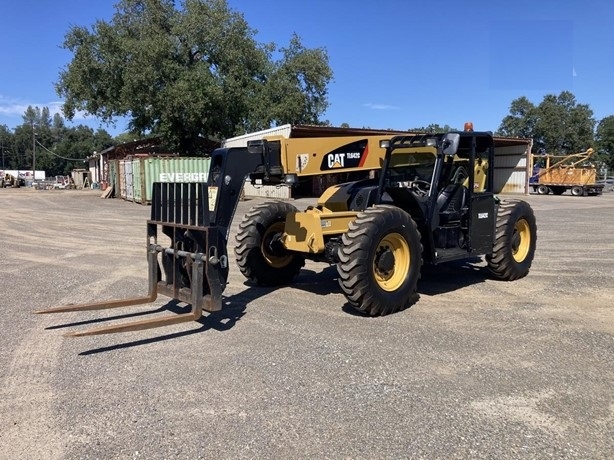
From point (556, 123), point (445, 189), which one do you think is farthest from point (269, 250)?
point (556, 123)

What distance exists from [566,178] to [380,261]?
39178 mm

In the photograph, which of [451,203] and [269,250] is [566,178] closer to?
[451,203]

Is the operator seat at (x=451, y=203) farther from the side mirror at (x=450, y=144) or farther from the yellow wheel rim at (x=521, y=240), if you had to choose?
the yellow wheel rim at (x=521, y=240)

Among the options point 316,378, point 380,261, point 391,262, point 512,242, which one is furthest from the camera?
point 512,242

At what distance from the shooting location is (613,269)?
9789 millimetres

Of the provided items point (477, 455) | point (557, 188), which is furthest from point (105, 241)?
point (557, 188)

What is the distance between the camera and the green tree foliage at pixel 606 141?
250 feet

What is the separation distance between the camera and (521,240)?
362 inches

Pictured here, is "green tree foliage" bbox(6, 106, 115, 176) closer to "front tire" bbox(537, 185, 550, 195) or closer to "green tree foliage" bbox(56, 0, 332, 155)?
"green tree foliage" bbox(56, 0, 332, 155)

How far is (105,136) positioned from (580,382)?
146113 mm

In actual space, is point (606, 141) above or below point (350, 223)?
above

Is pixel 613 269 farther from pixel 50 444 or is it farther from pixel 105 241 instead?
pixel 105 241

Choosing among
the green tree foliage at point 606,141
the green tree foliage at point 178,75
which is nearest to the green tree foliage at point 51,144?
the green tree foliage at point 178,75

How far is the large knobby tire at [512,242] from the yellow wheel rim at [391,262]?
7.71ft
